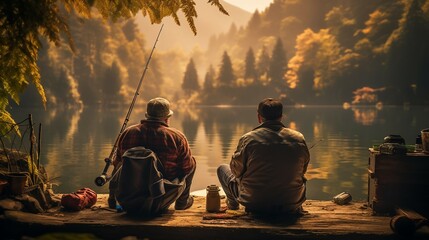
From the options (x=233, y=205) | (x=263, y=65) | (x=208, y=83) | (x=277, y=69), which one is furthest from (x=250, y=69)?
(x=233, y=205)

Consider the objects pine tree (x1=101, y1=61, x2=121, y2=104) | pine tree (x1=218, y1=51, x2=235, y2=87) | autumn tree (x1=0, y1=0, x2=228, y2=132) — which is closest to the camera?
autumn tree (x1=0, y1=0, x2=228, y2=132)

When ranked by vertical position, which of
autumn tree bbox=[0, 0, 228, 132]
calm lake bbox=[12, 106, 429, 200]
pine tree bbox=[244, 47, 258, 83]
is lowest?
calm lake bbox=[12, 106, 429, 200]

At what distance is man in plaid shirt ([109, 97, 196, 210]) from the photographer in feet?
17.3

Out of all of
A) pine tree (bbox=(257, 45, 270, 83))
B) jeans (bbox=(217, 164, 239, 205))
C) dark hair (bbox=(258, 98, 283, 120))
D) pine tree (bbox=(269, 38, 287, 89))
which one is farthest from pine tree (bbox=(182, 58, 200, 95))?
dark hair (bbox=(258, 98, 283, 120))

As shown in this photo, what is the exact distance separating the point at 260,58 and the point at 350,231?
292 ft

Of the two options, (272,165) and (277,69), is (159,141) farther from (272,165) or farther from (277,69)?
(277,69)

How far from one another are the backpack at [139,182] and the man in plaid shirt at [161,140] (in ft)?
0.83

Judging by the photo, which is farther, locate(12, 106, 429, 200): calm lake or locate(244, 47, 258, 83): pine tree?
locate(244, 47, 258, 83): pine tree

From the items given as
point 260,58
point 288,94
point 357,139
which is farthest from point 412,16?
point 357,139

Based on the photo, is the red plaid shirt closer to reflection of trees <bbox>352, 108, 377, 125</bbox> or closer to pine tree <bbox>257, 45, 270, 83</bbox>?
reflection of trees <bbox>352, 108, 377, 125</bbox>

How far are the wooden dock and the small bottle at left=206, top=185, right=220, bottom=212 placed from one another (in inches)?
17.3

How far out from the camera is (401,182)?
5.36m

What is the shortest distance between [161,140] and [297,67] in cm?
8707

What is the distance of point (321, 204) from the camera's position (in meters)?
6.40
